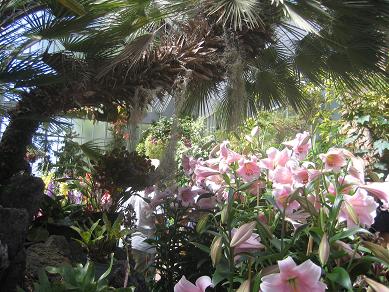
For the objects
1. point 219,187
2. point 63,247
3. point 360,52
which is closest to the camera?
point 219,187

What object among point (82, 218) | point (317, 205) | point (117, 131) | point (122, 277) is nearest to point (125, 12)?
point (117, 131)

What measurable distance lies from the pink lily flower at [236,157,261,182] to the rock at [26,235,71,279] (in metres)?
1.39

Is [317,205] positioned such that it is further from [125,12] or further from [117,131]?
[117,131]

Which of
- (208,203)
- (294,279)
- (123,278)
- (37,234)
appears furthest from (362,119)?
(294,279)

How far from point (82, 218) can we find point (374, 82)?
3.09 meters

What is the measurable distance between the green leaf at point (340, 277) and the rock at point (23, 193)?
85.8 inches

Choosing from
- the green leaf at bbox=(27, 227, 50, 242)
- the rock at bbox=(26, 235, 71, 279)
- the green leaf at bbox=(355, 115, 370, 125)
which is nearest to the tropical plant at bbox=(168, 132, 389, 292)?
the rock at bbox=(26, 235, 71, 279)

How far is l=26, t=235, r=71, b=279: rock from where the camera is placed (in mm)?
2594

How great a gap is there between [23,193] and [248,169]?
1.76m

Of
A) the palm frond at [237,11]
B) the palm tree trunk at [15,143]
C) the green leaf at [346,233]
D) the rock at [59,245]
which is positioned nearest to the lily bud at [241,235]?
the green leaf at [346,233]

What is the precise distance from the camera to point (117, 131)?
4.50 meters

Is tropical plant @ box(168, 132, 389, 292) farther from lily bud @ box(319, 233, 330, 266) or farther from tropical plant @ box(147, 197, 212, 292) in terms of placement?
tropical plant @ box(147, 197, 212, 292)

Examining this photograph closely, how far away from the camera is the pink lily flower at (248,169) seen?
176 cm

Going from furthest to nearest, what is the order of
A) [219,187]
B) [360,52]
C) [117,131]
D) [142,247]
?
[117,131], [360,52], [142,247], [219,187]
